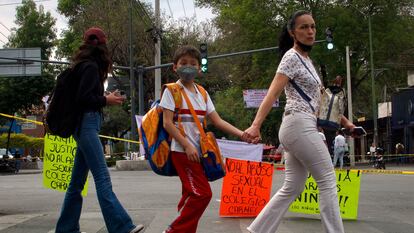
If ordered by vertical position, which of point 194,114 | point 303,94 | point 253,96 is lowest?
point 194,114

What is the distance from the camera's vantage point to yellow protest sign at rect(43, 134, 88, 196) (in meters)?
8.23

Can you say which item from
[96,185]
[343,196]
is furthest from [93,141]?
[343,196]

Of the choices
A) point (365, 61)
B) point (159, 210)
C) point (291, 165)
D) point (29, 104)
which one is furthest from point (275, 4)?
point (291, 165)

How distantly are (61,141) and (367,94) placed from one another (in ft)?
141

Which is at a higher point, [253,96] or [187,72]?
[253,96]

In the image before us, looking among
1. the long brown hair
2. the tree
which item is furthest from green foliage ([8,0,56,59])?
the long brown hair

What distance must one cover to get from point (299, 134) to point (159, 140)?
1.12m

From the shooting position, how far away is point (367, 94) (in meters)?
48.3

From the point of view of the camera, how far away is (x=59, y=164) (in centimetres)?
828

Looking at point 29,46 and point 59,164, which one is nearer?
point 59,164

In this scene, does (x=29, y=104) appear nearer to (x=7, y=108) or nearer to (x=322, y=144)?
(x=7, y=108)

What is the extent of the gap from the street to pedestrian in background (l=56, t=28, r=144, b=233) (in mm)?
1252

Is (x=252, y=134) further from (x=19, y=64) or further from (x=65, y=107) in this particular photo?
(x=19, y=64)

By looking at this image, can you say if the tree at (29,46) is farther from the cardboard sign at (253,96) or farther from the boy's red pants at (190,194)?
the boy's red pants at (190,194)
